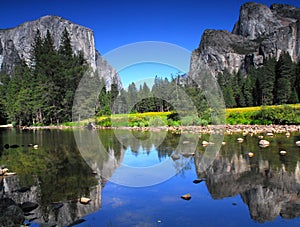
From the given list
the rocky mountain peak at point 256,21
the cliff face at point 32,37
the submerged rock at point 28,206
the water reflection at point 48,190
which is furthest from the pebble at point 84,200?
the rocky mountain peak at point 256,21

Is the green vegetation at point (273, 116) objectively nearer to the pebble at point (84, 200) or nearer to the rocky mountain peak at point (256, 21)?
the pebble at point (84, 200)

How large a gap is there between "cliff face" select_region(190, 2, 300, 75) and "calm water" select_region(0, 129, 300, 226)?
121m

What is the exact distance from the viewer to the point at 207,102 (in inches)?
1220

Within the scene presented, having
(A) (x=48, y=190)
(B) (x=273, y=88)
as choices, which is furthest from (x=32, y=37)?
(A) (x=48, y=190)

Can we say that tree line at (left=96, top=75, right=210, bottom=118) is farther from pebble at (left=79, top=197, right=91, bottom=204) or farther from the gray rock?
the gray rock

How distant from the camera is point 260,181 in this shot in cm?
803

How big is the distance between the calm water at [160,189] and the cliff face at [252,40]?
121 m

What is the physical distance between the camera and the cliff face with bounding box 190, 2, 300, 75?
128125mm

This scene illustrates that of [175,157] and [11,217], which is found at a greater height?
[175,157]

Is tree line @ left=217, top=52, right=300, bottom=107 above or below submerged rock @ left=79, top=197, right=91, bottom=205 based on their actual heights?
above

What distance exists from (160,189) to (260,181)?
9.52ft

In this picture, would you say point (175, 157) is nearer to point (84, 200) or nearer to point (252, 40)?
point (84, 200)

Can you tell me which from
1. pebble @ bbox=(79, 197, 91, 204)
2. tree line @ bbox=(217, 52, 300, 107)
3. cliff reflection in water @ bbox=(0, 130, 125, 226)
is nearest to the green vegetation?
cliff reflection in water @ bbox=(0, 130, 125, 226)

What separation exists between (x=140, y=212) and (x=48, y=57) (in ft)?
140
